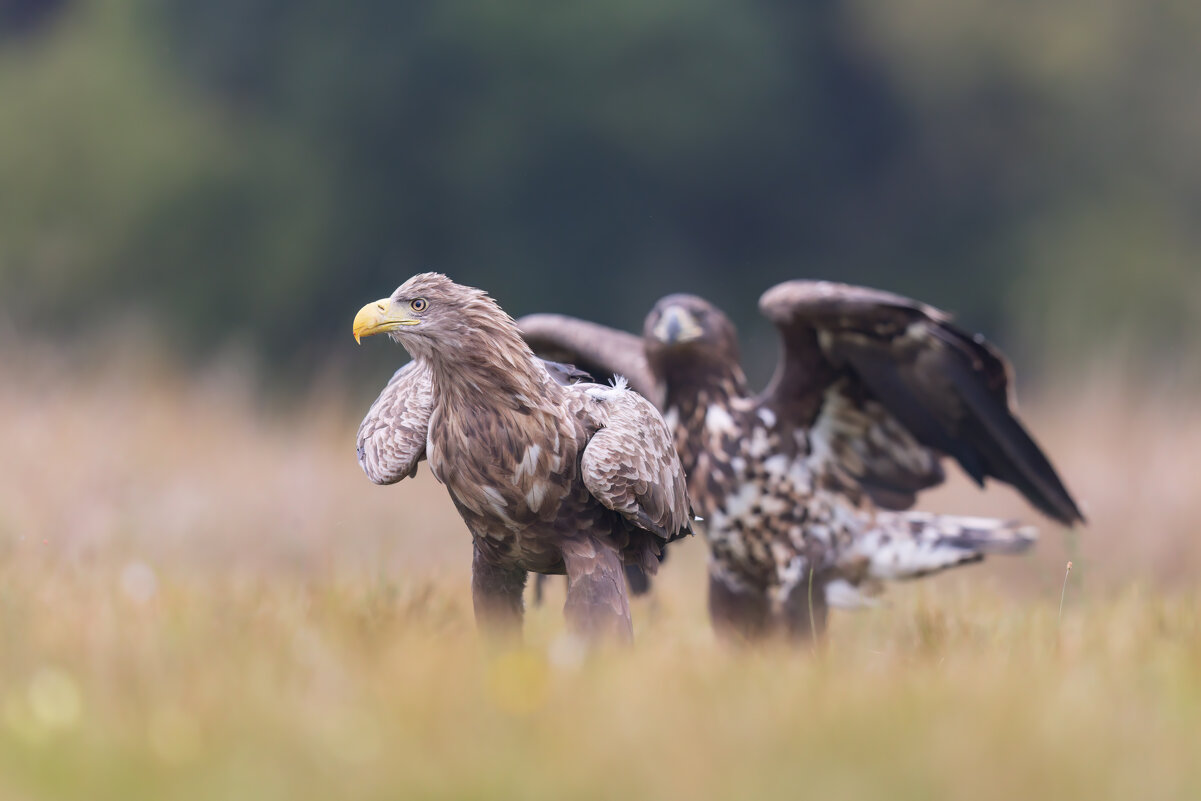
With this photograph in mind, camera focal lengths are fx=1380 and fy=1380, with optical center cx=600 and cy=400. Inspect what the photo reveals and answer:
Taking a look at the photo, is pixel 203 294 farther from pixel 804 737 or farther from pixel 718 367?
pixel 804 737

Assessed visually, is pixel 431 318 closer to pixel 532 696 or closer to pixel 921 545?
pixel 532 696

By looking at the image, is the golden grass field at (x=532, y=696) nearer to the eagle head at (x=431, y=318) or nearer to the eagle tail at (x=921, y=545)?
the eagle tail at (x=921, y=545)

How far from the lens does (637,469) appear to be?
2.77 metres

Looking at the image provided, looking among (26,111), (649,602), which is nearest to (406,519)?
(649,602)

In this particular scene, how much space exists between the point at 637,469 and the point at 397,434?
53cm

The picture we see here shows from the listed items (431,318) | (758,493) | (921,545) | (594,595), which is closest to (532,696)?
(594,595)

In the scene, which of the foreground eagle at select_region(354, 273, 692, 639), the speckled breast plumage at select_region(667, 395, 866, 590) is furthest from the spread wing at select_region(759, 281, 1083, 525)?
the foreground eagle at select_region(354, 273, 692, 639)

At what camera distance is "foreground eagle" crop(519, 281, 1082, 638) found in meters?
4.24

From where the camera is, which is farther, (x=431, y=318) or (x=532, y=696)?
(x=431, y=318)

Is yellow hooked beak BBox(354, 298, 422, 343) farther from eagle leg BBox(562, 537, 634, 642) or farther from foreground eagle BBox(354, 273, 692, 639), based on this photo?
eagle leg BBox(562, 537, 634, 642)

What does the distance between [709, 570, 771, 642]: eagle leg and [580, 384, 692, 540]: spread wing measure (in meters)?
1.37

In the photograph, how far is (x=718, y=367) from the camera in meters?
4.50

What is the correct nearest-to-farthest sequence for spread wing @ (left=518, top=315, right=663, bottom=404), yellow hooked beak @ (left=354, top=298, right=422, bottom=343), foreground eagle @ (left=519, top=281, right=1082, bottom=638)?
yellow hooked beak @ (left=354, top=298, right=422, bottom=343) → foreground eagle @ (left=519, top=281, right=1082, bottom=638) → spread wing @ (left=518, top=315, right=663, bottom=404)

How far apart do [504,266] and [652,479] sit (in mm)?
9832
